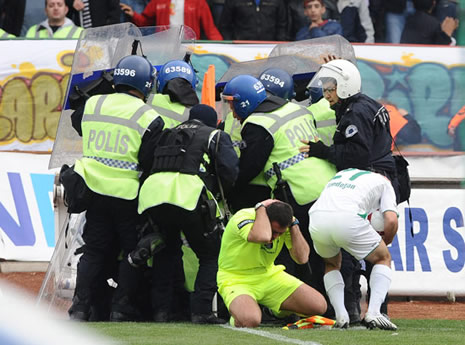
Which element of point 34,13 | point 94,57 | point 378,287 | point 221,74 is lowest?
point 221,74

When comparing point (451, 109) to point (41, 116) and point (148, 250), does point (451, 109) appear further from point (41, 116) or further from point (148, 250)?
point (148, 250)

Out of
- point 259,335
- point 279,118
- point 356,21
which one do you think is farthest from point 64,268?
point 356,21

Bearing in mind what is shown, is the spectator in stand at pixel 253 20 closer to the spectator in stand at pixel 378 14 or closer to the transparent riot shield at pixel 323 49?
the spectator in stand at pixel 378 14

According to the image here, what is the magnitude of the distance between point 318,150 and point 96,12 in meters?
6.43

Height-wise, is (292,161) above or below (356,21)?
above

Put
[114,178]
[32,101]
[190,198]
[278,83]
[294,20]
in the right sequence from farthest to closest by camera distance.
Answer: [294,20], [32,101], [278,83], [114,178], [190,198]

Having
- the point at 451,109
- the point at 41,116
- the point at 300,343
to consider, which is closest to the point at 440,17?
the point at 451,109

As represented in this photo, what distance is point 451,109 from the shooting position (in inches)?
469

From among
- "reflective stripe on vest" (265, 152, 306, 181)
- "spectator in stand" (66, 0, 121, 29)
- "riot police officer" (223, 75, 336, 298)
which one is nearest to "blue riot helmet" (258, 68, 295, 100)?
"riot police officer" (223, 75, 336, 298)

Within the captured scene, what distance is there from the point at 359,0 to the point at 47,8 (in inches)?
175

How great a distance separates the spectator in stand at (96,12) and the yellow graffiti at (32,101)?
0.99 m

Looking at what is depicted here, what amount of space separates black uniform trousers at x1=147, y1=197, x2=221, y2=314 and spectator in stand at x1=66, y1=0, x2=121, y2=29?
20.4ft

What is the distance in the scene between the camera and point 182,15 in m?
12.8

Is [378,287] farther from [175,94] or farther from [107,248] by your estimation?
[175,94]
